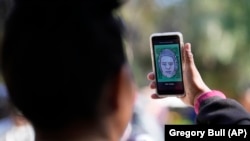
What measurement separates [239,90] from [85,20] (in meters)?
0.78

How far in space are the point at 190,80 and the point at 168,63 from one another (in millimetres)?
70

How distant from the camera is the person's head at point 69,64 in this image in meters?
0.67

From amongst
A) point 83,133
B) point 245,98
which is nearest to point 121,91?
point 83,133

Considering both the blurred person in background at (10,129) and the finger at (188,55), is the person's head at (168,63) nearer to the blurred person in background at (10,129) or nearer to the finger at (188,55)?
the finger at (188,55)

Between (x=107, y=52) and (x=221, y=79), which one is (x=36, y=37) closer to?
(x=107, y=52)

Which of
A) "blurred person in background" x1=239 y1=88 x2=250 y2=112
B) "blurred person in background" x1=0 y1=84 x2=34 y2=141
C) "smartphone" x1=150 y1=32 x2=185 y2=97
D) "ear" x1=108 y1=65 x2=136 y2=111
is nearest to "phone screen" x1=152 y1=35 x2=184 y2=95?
"smartphone" x1=150 y1=32 x2=185 y2=97

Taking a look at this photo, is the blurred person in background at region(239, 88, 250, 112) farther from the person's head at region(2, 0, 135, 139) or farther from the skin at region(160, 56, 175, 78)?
the person's head at region(2, 0, 135, 139)

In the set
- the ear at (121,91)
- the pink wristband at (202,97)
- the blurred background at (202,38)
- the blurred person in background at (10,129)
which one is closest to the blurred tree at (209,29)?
the blurred background at (202,38)

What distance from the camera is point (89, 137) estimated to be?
0.68m

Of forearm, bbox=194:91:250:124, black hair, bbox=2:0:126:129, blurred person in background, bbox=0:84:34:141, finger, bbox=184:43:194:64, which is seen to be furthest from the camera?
blurred person in background, bbox=0:84:34:141

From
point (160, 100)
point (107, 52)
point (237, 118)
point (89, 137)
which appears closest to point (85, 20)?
point (107, 52)

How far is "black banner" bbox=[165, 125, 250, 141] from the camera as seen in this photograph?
48.1 inches

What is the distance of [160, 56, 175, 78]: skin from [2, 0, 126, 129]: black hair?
1.91 feet

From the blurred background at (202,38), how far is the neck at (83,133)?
63 centimetres
